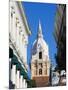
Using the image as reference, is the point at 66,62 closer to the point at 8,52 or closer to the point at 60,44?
the point at 60,44

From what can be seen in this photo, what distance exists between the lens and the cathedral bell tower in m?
2.21

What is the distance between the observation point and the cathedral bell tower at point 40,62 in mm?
2209

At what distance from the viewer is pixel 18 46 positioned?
2.18 metres

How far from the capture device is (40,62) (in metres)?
2.24

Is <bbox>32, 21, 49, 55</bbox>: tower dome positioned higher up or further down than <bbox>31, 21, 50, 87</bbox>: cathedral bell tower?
higher up

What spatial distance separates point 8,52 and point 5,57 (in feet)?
0.17

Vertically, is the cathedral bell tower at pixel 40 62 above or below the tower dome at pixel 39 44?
below

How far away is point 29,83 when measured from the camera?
7.19ft

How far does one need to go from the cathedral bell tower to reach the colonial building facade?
84 millimetres

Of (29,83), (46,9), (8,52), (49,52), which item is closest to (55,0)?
(46,9)

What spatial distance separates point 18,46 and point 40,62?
27cm

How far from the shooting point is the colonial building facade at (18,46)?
213 cm

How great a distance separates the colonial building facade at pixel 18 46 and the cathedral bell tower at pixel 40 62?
8 centimetres

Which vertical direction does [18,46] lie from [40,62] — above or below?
above
